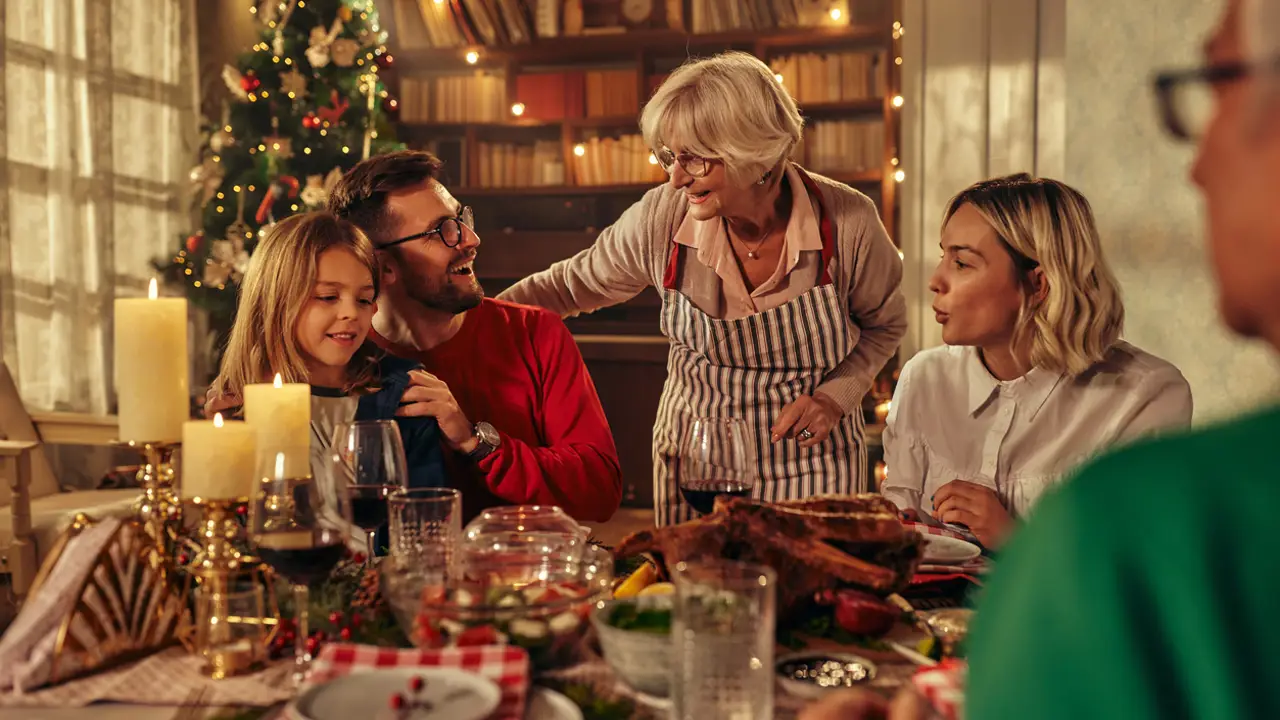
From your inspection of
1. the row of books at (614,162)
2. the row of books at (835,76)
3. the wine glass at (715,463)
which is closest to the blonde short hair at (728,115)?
the wine glass at (715,463)

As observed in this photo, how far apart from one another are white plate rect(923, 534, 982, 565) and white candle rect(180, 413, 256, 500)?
84 centimetres

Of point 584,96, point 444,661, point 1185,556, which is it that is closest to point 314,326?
point 444,661

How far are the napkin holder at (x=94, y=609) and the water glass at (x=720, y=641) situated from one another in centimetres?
61

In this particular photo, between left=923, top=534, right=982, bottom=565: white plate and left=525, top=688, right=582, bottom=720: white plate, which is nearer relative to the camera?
left=525, top=688, right=582, bottom=720: white plate

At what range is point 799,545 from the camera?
1.21 m

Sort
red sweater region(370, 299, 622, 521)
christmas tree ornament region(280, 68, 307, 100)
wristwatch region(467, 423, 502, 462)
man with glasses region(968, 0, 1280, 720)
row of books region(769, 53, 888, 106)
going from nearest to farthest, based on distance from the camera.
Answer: man with glasses region(968, 0, 1280, 720), wristwatch region(467, 423, 502, 462), red sweater region(370, 299, 622, 521), christmas tree ornament region(280, 68, 307, 100), row of books region(769, 53, 888, 106)

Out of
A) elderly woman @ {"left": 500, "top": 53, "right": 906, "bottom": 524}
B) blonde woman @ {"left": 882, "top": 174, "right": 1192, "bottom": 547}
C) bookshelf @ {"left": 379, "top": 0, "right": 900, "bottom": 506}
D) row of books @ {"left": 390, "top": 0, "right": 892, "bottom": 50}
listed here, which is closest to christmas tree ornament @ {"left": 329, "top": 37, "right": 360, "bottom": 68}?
bookshelf @ {"left": 379, "top": 0, "right": 900, "bottom": 506}

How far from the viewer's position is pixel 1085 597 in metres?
0.40

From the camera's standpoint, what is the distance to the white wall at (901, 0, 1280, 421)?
2.84 metres

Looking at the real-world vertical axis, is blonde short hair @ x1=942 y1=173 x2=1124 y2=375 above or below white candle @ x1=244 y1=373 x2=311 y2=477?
above

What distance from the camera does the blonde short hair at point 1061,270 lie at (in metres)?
1.95

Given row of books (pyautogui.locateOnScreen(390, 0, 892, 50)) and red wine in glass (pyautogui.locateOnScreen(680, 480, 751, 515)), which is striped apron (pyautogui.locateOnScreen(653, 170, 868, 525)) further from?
row of books (pyautogui.locateOnScreen(390, 0, 892, 50))

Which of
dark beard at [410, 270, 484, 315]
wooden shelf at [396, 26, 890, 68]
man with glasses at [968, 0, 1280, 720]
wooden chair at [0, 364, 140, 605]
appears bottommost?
wooden chair at [0, 364, 140, 605]

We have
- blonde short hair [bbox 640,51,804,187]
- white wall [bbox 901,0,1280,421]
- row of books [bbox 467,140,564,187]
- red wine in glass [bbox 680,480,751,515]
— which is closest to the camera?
red wine in glass [bbox 680,480,751,515]
